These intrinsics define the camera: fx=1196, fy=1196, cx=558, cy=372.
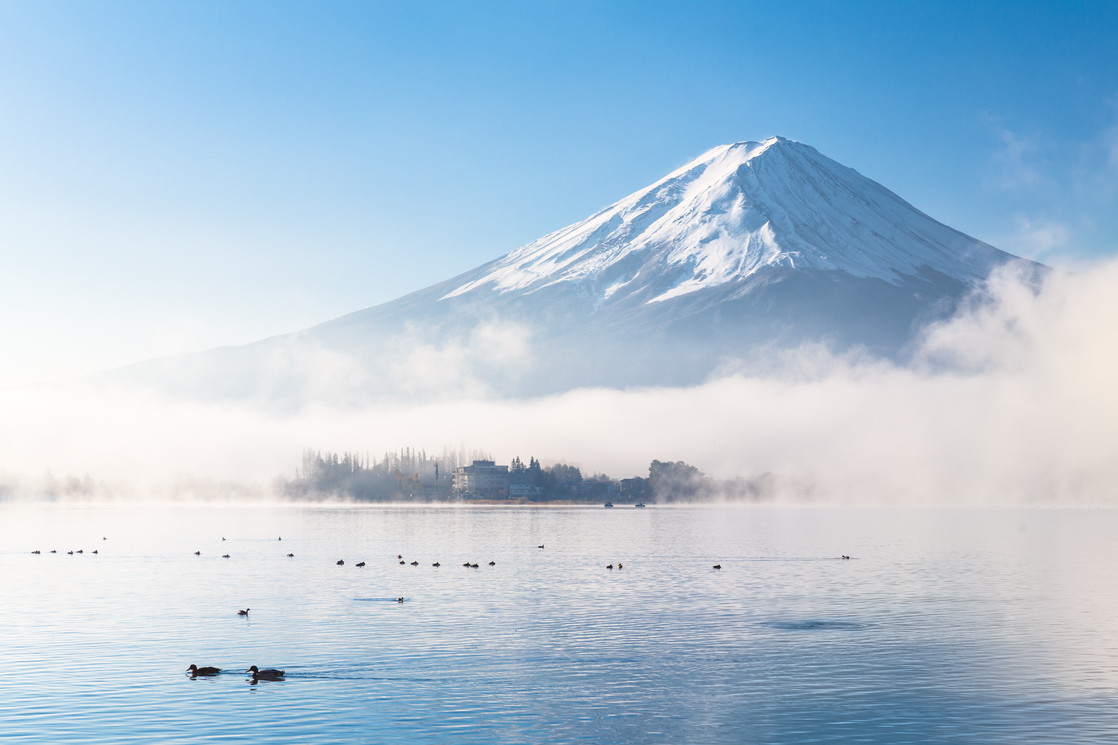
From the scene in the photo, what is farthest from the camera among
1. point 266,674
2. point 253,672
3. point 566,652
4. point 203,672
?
point 566,652

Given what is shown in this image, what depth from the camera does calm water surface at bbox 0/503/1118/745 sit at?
3978 centimetres

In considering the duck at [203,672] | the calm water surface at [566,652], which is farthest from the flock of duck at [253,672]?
the calm water surface at [566,652]

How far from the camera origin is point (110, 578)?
97.7m

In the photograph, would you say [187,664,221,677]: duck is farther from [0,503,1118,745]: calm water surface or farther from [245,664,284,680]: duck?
[245,664,284,680]: duck

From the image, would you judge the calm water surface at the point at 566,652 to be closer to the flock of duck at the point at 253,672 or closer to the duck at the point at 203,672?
the flock of duck at the point at 253,672

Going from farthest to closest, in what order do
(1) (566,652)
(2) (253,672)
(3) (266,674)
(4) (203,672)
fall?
(1) (566,652)
(4) (203,672)
(2) (253,672)
(3) (266,674)

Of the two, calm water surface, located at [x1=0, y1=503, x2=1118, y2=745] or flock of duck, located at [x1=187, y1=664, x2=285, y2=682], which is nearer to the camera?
calm water surface, located at [x1=0, y1=503, x2=1118, y2=745]

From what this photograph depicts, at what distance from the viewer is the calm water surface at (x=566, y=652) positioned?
39781mm

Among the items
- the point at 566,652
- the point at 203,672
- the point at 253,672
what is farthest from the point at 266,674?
the point at 566,652

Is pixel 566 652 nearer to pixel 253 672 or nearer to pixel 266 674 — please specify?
pixel 266 674

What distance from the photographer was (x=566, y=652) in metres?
54.2

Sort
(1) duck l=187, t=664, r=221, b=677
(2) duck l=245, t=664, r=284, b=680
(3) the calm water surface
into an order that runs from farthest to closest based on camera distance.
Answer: (1) duck l=187, t=664, r=221, b=677 → (2) duck l=245, t=664, r=284, b=680 → (3) the calm water surface

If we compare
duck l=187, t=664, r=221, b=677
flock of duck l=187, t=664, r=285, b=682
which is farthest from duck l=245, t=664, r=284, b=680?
duck l=187, t=664, r=221, b=677

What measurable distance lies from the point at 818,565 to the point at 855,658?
191 ft
